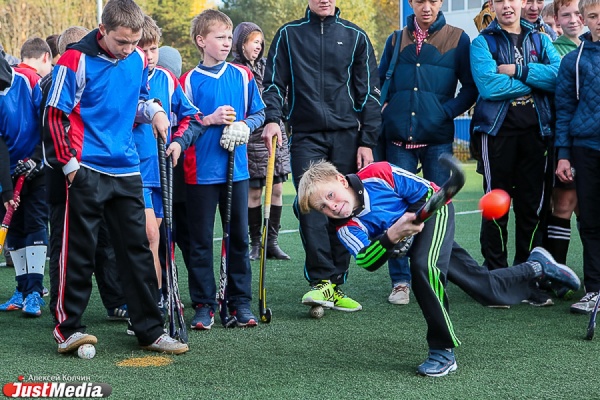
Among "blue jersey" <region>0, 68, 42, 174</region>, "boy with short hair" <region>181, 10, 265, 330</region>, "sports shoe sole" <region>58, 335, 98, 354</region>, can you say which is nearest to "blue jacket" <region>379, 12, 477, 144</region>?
"boy with short hair" <region>181, 10, 265, 330</region>

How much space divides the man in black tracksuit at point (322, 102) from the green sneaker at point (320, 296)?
18mm

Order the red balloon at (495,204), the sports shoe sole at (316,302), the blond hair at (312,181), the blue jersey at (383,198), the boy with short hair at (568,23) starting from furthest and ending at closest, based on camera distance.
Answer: the boy with short hair at (568,23)
the sports shoe sole at (316,302)
the blue jersey at (383,198)
the blond hair at (312,181)
the red balloon at (495,204)

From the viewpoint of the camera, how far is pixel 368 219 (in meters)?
4.38

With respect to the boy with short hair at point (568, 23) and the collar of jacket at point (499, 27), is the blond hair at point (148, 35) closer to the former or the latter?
the collar of jacket at point (499, 27)

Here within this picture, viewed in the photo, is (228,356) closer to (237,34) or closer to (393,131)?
(393,131)

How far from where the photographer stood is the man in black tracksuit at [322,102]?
5.69m

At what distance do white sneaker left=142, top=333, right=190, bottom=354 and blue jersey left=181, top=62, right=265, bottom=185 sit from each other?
3.40 ft

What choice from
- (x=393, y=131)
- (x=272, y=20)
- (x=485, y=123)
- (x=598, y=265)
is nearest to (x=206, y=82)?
(x=393, y=131)

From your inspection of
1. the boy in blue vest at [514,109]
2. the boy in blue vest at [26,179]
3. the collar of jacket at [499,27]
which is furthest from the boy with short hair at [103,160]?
the collar of jacket at [499,27]

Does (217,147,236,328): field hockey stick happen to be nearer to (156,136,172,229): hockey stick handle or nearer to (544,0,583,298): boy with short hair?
(156,136,172,229): hockey stick handle

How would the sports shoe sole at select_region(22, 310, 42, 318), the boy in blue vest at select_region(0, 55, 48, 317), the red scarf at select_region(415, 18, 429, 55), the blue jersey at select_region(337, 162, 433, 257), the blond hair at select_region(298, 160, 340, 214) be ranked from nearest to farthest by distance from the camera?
the blond hair at select_region(298, 160, 340, 214)
the blue jersey at select_region(337, 162, 433, 257)
the sports shoe sole at select_region(22, 310, 42, 318)
the boy in blue vest at select_region(0, 55, 48, 317)
the red scarf at select_region(415, 18, 429, 55)

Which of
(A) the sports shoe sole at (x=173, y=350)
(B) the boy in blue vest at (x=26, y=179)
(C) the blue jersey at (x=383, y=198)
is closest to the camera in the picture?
(C) the blue jersey at (x=383, y=198)

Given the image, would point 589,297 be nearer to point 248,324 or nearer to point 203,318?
point 248,324

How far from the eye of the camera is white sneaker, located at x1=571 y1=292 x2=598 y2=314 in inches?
210
